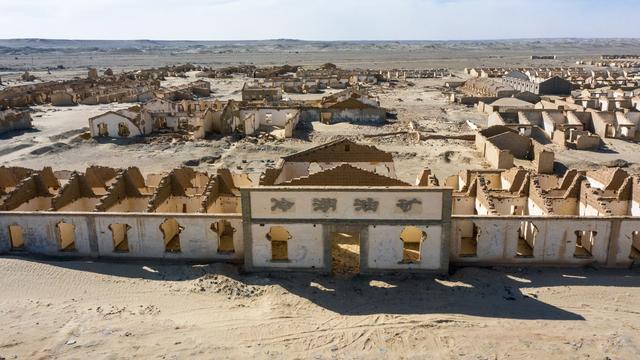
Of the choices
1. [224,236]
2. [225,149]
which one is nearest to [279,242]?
[224,236]

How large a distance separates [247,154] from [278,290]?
22180 mm

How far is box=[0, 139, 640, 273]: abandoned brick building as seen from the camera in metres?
16.6

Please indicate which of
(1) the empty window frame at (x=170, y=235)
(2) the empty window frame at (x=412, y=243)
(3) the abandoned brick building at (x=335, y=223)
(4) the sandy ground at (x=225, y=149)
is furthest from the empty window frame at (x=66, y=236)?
(4) the sandy ground at (x=225, y=149)

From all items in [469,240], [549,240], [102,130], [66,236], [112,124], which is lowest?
[469,240]

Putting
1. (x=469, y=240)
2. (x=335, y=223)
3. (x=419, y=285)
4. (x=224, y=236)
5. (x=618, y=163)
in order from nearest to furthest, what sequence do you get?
(x=419, y=285) < (x=335, y=223) < (x=469, y=240) < (x=224, y=236) < (x=618, y=163)

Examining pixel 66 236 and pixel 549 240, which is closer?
pixel 549 240

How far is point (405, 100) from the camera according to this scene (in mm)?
67188

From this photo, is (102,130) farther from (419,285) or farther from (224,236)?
(419,285)

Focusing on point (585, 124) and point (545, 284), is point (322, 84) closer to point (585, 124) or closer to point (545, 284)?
point (585, 124)

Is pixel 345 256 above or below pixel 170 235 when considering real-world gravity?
below

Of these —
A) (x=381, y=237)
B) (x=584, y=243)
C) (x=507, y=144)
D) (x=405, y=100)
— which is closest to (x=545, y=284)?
(x=584, y=243)

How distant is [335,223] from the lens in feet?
54.8

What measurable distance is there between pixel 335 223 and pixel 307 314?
9.99 ft

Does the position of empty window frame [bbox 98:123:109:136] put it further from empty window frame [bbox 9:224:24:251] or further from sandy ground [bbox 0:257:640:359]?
sandy ground [bbox 0:257:640:359]
